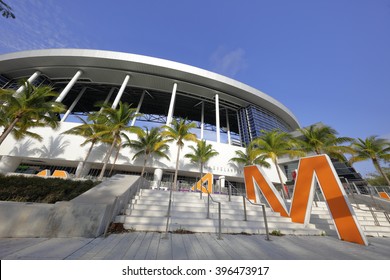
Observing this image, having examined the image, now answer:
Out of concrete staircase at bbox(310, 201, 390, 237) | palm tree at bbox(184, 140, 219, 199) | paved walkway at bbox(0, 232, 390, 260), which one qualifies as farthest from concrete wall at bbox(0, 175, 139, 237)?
palm tree at bbox(184, 140, 219, 199)

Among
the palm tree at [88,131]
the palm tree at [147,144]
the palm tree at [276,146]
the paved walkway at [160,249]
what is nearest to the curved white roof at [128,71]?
the palm tree at [147,144]

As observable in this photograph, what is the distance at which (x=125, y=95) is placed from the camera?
106 feet

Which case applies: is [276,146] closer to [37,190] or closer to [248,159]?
[248,159]

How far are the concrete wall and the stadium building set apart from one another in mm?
16086

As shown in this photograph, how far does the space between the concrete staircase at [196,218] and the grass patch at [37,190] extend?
3053mm

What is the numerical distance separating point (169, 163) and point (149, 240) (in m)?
16.6

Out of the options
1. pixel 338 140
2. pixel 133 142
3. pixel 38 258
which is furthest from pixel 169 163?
pixel 338 140

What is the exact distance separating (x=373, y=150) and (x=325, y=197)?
1976 centimetres

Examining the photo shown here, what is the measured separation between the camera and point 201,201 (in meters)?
7.69

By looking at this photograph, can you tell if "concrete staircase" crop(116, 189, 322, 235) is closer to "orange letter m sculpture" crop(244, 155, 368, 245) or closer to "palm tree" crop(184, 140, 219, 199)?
"orange letter m sculpture" crop(244, 155, 368, 245)

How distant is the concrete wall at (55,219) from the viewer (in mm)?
3609

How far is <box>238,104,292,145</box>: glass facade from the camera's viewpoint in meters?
26.5

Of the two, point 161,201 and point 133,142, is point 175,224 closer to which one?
point 161,201

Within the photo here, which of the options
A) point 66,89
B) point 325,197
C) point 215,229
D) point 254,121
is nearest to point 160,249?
point 215,229
